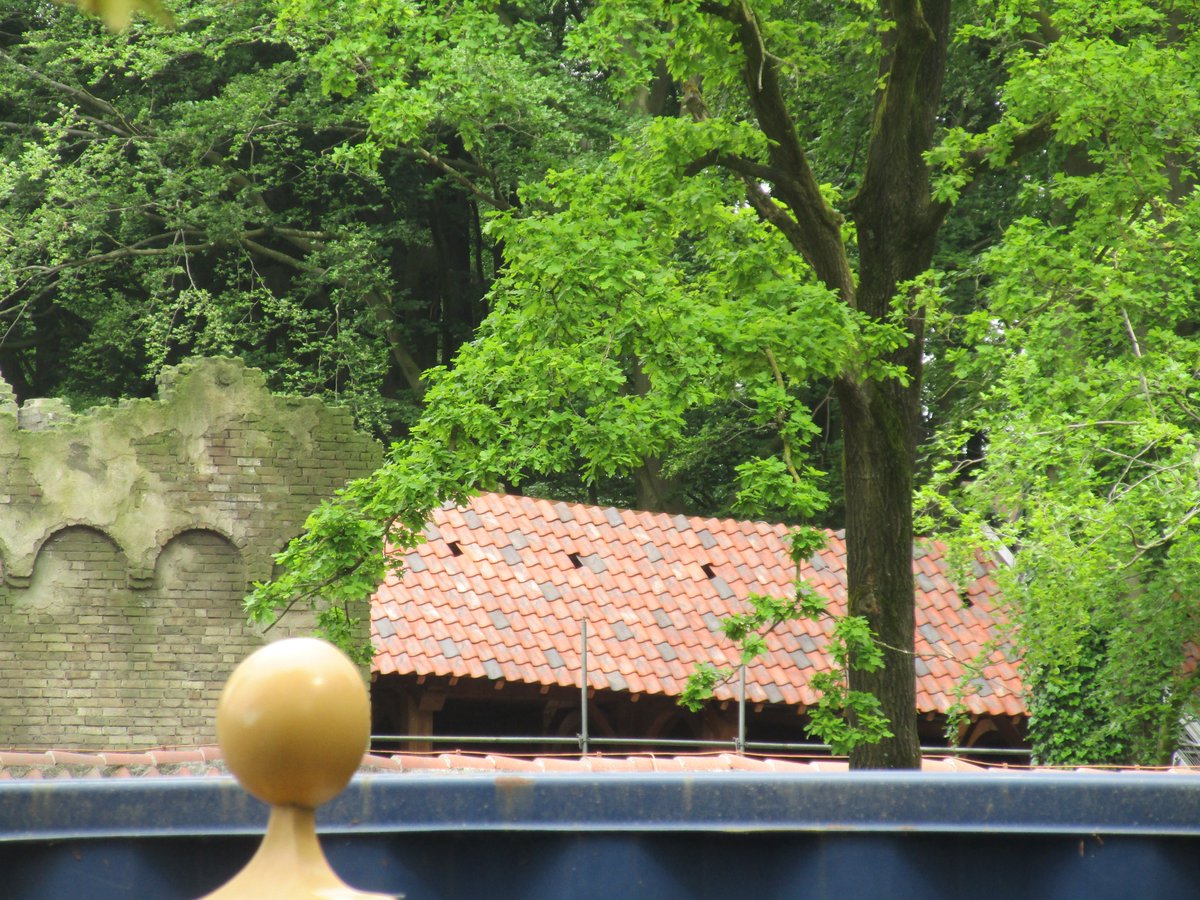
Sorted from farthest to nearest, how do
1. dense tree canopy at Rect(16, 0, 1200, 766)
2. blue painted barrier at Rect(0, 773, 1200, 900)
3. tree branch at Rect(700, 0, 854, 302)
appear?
1. tree branch at Rect(700, 0, 854, 302)
2. dense tree canopy at Rect(16, 0, 1200, 766)
3. blue painted barrier at Rect(0, 773, 1200, 900)

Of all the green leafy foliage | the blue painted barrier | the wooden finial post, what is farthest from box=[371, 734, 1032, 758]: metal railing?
the wooden finial post

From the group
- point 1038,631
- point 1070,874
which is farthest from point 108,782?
point 1038,631

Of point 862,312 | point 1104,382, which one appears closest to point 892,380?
point 862,312

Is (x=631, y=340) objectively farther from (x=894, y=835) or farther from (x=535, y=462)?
(x=894, y=835)

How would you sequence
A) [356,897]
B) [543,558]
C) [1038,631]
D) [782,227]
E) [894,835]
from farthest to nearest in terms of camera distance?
[543,558], [1038,631], [782,227], [894,835], [356,897]

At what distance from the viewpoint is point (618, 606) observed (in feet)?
53.9

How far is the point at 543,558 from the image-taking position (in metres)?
16.8

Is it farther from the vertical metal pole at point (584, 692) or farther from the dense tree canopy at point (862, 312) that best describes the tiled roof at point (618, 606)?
the dense tree canopy at point (862, 312)

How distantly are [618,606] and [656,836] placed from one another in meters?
13.7

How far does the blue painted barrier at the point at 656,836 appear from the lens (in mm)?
2729

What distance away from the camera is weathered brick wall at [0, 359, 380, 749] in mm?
12633

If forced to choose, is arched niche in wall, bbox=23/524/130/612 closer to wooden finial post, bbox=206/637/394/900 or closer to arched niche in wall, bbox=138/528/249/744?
arched niche in wall, bbox=138/528/249/744

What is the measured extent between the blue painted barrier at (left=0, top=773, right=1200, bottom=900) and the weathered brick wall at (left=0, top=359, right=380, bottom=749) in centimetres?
1013

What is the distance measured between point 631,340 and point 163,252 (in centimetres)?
1420
